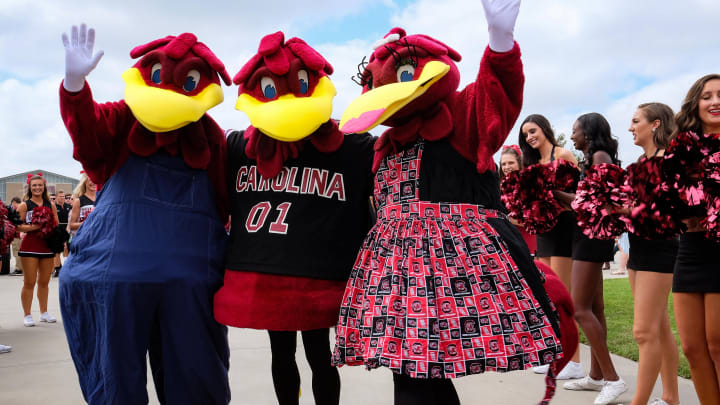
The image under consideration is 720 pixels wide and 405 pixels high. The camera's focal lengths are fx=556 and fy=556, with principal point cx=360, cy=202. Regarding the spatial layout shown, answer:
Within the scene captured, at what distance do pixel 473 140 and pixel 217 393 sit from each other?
1553 millimetres

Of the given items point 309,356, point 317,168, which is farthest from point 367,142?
point 309,356

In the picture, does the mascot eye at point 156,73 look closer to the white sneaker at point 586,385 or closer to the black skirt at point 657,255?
the black skirt at point 657,255

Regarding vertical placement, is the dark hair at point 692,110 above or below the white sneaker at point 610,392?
above

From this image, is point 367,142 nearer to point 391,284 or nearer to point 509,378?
point 391,284

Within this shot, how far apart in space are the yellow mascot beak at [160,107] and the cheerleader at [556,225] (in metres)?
2.48

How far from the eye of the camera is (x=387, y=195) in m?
2.20

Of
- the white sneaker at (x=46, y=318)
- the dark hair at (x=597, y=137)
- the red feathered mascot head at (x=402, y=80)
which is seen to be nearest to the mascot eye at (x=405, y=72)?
the red feathered mascot head at (x=402, y=80)

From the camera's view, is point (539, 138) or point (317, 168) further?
point (539, 138)

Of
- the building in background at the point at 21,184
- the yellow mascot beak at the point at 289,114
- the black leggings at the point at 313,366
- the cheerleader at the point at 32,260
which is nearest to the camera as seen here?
the yellow mascot beak at the point at 289,114

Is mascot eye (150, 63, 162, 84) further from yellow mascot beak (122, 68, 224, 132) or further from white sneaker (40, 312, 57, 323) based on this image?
white sneaker (40, 312, 57, 323)

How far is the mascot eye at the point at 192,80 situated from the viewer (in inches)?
96.9

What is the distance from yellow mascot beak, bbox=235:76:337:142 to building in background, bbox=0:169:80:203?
2311 cm

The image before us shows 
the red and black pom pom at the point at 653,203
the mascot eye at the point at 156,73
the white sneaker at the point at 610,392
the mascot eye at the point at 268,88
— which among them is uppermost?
the mascot eye at the point at 156,73

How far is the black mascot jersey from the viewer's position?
238cm
